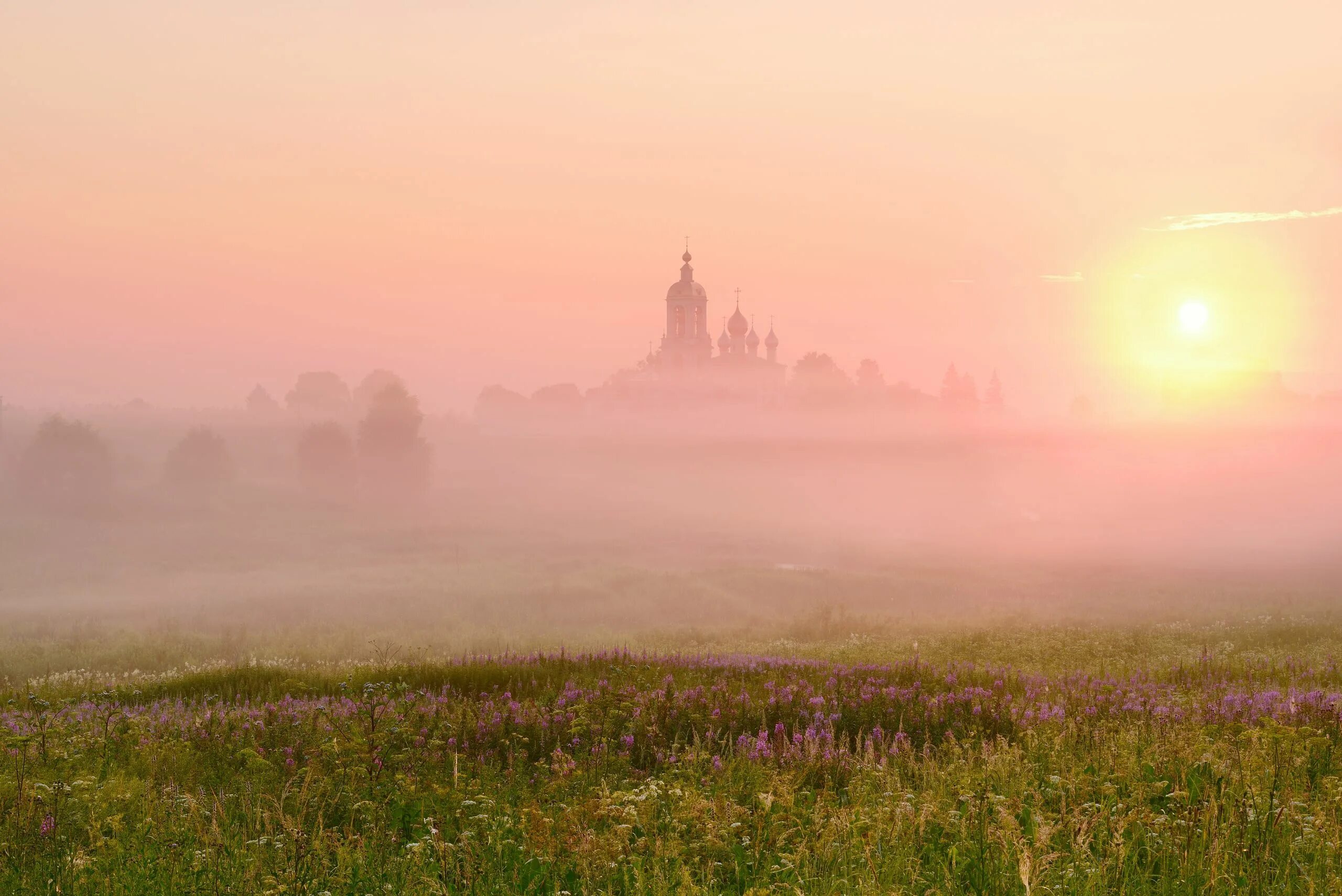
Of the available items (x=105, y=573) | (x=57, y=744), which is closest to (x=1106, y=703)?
(x=57, y=744)

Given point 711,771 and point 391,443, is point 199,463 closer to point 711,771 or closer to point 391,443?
point 391,443

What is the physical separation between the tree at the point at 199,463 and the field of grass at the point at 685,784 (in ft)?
301

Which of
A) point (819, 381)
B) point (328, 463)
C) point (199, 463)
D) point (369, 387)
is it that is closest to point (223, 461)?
point (199, 463)

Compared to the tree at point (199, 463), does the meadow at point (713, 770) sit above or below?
below

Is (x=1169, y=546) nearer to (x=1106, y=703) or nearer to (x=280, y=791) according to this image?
(x=1106, y=703)

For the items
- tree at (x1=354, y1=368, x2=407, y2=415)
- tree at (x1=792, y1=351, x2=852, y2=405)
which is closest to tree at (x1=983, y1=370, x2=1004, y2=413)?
tree at (x1=792, y1=351, x2=852, y2=405)

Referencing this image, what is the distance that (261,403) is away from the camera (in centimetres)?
19475

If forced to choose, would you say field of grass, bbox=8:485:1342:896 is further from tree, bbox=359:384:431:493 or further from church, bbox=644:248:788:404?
church, bbox=644:248:788:404

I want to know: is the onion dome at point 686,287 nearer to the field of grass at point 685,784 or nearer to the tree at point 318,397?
the tree at point 318,397

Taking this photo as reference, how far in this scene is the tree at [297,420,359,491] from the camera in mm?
93812

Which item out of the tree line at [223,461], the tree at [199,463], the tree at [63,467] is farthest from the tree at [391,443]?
the tree at [63,467]

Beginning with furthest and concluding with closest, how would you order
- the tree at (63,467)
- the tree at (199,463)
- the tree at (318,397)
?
the tree at (318,397)
the tree at (199,463)
the tree at (63,467)

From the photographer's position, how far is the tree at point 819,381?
17638cm

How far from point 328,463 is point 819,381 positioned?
349ft
